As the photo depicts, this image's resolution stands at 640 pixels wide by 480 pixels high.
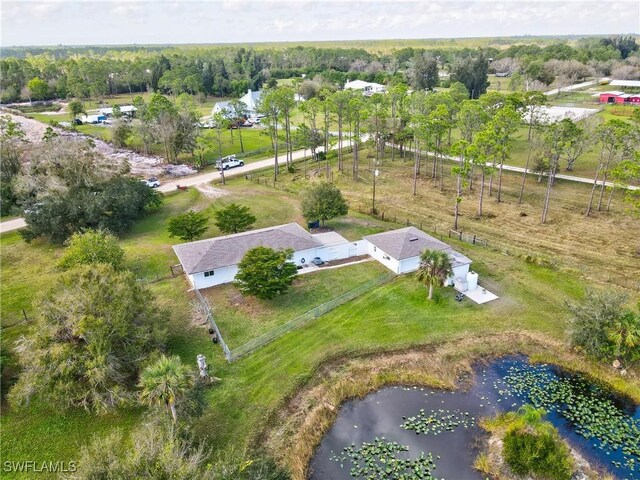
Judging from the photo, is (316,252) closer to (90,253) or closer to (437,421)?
(90,253)

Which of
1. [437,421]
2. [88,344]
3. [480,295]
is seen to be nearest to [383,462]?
[437,421]

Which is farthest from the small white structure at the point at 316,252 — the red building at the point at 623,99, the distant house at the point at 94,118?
the red building at the point at 623,99

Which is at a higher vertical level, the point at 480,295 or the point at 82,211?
the point at 82,211

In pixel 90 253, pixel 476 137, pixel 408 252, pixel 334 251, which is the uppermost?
pixel 476 137

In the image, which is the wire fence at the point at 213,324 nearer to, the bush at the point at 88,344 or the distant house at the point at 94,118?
the bush at the point at 88,344

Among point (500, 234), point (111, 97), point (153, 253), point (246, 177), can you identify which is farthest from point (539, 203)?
point (111, 97)

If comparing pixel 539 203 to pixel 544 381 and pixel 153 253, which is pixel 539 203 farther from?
pixel 153 253

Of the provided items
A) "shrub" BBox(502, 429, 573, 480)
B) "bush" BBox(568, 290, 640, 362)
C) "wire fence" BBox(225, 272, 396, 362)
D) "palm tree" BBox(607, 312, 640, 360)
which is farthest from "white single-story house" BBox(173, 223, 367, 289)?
"shrub" BBox(502, 429, 573, 480)

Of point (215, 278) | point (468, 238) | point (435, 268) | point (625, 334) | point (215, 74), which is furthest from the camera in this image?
point (215, 74)
